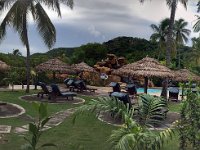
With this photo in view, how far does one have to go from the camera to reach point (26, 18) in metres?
23.5

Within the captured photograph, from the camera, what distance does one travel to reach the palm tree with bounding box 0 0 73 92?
74.2 ft

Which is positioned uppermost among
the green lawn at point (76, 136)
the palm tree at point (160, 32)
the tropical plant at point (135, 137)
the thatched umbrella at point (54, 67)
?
the palm tree at point (160, 32)

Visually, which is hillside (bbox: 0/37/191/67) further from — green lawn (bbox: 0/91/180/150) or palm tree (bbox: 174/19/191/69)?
green lawn (bbox: 0/91/180/150)

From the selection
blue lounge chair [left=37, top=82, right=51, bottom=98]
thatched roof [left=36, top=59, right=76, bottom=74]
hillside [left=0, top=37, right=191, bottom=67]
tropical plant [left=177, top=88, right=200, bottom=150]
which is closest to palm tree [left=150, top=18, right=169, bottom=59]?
hillside [left=0, top=37, right=191, bottom=67]

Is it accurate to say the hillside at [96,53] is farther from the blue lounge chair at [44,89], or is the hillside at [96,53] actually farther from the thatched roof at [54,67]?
the blue lounge chair at [44,89]

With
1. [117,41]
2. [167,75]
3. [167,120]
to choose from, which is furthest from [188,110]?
[117,41]

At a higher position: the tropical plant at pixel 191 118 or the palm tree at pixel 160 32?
the palm tree at pixel 160 32

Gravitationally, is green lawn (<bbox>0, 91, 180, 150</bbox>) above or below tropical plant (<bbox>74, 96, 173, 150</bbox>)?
below

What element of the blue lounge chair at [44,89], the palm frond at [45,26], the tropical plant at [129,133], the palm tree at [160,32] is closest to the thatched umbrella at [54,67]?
the palm frond at [45,26]

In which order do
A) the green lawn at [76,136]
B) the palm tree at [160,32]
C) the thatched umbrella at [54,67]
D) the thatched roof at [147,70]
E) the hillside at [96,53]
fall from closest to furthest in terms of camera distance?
the green lawn at [76,136], the thatched roof at [147,70], the thatched umbrella at [54,67], the hillside at [96,53], the palm tree at [160,32]

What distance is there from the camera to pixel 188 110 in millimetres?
8047

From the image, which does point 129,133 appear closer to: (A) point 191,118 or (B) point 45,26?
(A) point 191,118

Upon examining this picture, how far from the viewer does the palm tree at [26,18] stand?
2261cm

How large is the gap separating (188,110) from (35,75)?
71.0 feet
